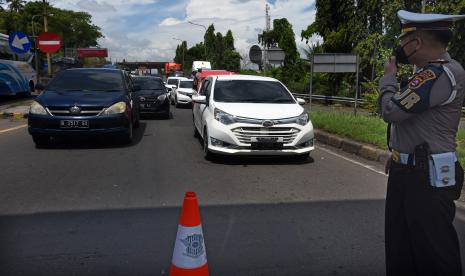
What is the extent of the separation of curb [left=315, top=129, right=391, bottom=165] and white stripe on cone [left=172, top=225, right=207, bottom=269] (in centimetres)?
542

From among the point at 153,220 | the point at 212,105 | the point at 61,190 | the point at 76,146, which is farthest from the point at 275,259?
the point at 76,146

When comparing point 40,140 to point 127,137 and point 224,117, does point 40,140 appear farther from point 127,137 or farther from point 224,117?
point 224,117

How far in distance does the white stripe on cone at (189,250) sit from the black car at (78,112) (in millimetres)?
6576

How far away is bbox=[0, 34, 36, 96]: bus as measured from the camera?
78.4 ft

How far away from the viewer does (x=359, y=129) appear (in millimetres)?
10984

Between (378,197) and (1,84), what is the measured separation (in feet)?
71.9

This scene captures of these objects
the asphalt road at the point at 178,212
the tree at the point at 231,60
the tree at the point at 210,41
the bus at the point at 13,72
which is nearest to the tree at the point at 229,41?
the tree at the point at 210,41

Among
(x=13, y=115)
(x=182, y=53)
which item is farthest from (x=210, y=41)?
(x=13, y=115)

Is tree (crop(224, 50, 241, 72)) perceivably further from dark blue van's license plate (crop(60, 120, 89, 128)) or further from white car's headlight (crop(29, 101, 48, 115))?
dark blue van's license plate (crop(60, 120, 89, 128))

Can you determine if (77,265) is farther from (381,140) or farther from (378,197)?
(381,140)

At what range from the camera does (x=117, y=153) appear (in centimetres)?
952

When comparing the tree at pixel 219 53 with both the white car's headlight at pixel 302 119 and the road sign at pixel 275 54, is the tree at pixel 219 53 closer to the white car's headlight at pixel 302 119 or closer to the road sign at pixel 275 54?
the road sign at pixel 275 54

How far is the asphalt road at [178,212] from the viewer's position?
4.09 meters

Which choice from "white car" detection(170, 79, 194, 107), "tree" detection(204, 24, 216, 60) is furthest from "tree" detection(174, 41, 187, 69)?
"white car" detection(170, 79, 194, 107)
